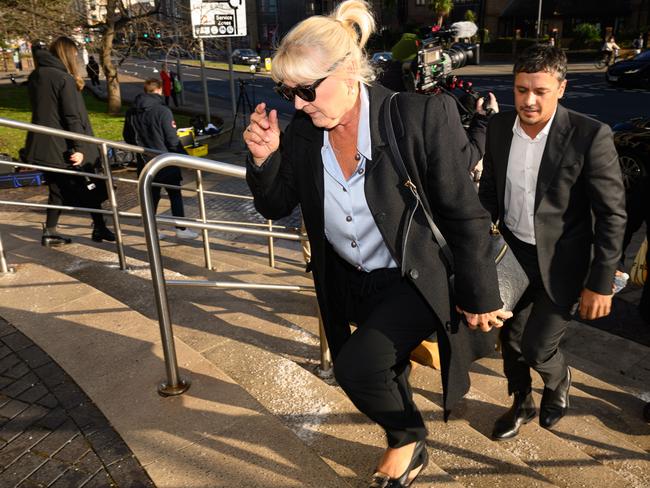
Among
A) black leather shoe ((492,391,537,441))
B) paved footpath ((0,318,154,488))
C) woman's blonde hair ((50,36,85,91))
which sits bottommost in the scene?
black leather shoe ((492,391,537,441))

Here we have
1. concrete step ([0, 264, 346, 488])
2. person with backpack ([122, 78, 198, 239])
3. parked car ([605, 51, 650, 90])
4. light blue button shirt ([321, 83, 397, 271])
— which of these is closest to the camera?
light blue button shirt ([321, 83, 397, 271])

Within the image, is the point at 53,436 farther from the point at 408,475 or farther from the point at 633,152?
the point at 633,152

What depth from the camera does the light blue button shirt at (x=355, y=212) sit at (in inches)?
82.7

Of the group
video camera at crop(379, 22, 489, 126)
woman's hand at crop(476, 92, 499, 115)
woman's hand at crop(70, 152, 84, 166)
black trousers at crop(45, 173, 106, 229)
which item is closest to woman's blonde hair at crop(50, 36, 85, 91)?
woman's hand at crop(70, 152, 84, 166)

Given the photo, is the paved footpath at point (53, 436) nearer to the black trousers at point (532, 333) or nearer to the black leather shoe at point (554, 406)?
the black trousers at point (532, 333)

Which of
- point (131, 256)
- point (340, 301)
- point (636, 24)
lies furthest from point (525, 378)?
point (636, 24)

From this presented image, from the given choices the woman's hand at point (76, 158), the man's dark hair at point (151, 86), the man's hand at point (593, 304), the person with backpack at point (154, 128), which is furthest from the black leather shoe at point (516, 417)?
the man's dark hair at point (151, 86)

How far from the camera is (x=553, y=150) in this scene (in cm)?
271

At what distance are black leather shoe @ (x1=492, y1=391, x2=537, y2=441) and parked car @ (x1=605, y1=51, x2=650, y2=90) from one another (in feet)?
71.4

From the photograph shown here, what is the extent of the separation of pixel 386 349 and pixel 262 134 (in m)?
0.89

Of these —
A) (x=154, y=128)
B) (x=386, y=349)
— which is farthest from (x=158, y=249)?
(x=154, y=128)

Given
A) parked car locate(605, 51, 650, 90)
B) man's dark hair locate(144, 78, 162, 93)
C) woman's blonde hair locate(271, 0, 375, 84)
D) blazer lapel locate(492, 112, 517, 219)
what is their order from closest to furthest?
woman's blonde hair locate(271, 0, 375, 84) → blazer lapel locate(492, 112, 517, 219) → man's dark hair locate(144, 78, 162, 93) → parked car locate(605, 51, 650, 90)

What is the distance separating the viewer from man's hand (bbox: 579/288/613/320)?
2.68 meters

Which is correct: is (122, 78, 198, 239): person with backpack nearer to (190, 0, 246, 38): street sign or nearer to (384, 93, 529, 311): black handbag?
(384, 93, 529, 311): black handbag
